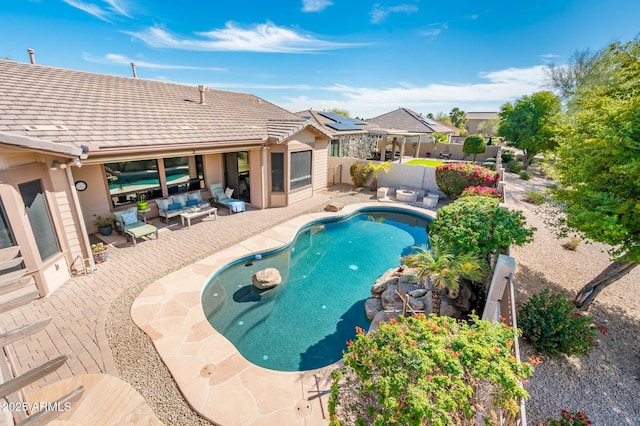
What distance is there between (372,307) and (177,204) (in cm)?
980

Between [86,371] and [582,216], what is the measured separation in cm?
1001

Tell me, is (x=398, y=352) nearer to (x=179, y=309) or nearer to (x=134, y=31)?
(x=179, y=309)

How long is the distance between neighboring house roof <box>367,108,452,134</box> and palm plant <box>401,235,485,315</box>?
2281 cm

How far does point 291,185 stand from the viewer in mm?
14922

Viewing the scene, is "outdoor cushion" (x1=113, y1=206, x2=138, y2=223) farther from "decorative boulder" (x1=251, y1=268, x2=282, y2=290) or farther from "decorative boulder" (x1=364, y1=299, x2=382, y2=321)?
"decorative boulder" (x1=364, y1=299, x2=382, y2=321)

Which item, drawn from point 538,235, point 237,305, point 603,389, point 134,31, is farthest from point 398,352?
point 134,31

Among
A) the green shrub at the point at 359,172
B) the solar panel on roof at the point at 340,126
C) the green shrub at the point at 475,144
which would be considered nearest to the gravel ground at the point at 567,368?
the green shrub at the point at 359,172

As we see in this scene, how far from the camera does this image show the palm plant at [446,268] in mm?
6141

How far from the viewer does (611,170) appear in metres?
4.87

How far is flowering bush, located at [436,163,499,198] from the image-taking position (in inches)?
580

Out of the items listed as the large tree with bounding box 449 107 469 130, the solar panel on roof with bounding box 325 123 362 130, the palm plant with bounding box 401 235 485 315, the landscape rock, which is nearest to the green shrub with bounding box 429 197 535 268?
the palm plant with bounding box 401 235 485 315

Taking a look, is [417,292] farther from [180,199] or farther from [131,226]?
[180,199]

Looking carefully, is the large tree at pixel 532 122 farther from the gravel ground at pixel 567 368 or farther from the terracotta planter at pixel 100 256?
the terracotta planter at pixel 100 256

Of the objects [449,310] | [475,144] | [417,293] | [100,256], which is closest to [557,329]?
[449,310]
